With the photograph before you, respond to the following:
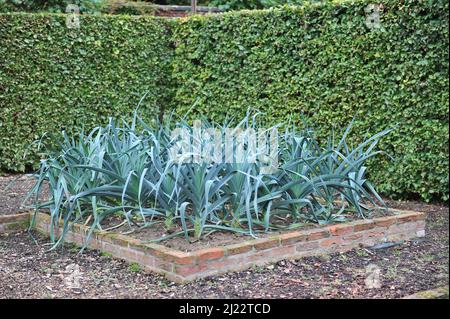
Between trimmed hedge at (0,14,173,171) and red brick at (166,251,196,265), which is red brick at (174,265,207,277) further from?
trimmed hedge at (0,14,173,171)

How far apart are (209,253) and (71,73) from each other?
5.01 meters

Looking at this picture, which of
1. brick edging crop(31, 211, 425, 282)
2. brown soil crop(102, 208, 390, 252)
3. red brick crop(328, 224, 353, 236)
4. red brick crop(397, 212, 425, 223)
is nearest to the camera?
brick edging crop(31, 211, 425, 282)

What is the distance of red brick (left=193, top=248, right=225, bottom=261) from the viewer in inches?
127

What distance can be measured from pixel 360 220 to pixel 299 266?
800 millimetres

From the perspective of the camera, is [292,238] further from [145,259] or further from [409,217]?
[409,217]

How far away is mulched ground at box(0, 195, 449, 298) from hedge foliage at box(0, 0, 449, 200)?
187cm

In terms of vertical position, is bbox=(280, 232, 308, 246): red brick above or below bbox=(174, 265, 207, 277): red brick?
above

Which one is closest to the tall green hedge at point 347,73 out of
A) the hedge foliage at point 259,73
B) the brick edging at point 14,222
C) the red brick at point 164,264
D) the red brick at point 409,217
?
the hedge foliage at point 259,73

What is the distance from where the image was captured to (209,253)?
3264 millimetres

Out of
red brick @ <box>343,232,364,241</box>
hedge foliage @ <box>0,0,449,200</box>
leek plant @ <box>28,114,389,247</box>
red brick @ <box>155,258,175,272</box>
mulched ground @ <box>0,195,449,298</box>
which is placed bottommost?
mulched ground @ <box>0,195,449,298</box>

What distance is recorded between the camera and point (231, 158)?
396 centimetres

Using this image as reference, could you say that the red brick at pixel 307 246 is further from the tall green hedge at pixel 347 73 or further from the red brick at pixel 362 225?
the tall green hedge at pixel 347 73

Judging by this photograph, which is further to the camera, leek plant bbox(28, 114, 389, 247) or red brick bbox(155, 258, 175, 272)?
leek plant bbox(28, 114, 389, 247)

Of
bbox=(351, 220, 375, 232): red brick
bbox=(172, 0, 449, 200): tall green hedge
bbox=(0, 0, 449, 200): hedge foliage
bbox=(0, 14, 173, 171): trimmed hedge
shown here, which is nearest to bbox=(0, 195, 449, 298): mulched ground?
bbox=(351, 220, 375, 232): red brick
